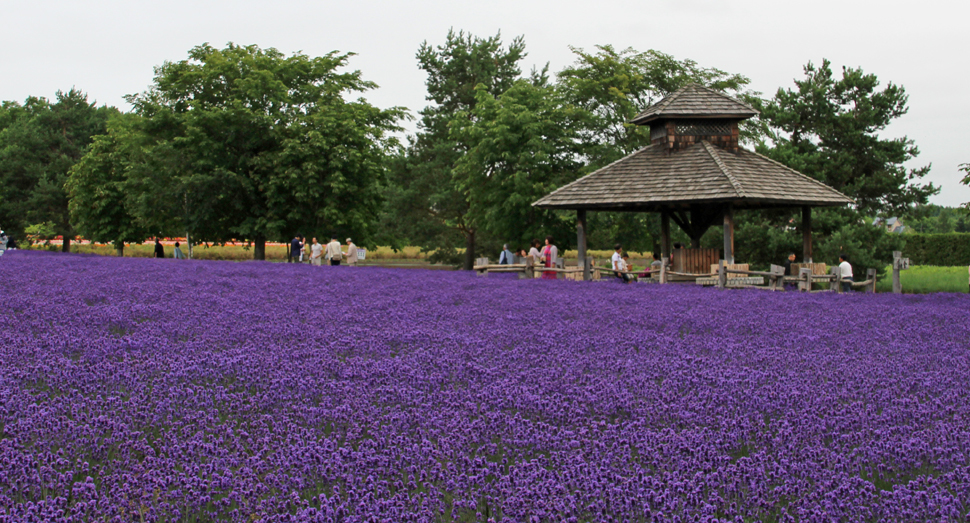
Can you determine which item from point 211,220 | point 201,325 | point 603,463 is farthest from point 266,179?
point 603,463

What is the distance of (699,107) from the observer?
80.3ft

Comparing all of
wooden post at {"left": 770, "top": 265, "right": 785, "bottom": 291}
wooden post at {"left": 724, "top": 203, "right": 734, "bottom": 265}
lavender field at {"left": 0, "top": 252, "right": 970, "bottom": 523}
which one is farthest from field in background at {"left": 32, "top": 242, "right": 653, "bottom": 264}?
lavender field at {"left": 0, "top": 252, "right": 970, "bottom": 523}

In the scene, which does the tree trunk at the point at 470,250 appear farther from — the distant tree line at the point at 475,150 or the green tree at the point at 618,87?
the green tree at the point at 618,87

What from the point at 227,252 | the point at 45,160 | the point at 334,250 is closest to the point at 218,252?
the point at 227,252

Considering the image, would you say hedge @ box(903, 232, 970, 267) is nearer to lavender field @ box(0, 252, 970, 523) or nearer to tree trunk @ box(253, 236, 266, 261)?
tree trunk @ box(253, 236, 266, 261)

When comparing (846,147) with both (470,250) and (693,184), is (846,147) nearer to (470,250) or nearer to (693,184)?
(693,184)

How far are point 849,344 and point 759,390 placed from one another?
3.56 meters

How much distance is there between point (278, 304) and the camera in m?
12.2

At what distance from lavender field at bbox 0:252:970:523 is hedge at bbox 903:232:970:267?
141 ft

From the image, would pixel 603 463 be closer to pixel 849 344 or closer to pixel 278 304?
pixel 849 344

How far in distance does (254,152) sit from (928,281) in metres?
31.6

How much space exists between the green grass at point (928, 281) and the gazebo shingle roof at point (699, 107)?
10.2 m

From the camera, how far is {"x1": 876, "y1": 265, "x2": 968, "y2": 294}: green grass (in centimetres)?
3041

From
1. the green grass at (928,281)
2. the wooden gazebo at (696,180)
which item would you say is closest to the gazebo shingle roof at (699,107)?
the wooden gazebo at (696,180)
